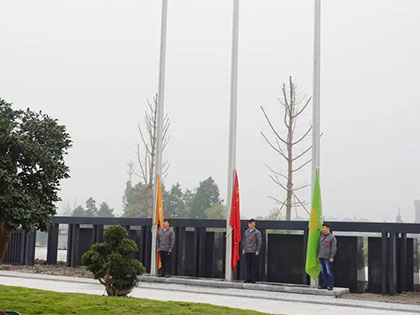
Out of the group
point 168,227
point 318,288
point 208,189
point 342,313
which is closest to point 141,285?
point 168,227

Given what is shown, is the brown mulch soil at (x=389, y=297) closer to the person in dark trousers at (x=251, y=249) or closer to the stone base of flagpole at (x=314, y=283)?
the stone base of flagpole at (x=314, y=283)

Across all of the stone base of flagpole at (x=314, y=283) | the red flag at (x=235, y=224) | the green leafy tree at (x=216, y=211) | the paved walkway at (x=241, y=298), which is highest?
the green leafy tree at (x=216, y=211)

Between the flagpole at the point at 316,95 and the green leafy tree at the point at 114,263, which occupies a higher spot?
the flagpole at the point at 316,95

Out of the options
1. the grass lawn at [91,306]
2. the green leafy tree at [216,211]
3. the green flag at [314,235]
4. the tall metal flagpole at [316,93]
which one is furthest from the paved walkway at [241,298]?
the green leafy tree at [216,211]

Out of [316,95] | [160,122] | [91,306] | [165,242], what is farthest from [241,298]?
[160,122]

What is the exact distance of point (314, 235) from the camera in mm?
13305

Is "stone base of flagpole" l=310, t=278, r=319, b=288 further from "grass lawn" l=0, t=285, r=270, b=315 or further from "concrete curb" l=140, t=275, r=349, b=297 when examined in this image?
"grass lawn" l=0, t=285, r=270, b=315

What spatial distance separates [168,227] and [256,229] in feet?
7.90

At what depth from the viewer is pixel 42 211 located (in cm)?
766

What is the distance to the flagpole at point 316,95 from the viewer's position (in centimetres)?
1348

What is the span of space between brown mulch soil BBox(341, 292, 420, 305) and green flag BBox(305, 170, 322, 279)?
0.85m

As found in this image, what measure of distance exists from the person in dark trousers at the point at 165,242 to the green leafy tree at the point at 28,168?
7.40m

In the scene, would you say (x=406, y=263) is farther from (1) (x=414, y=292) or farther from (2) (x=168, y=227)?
(2) (x=168, y=227)

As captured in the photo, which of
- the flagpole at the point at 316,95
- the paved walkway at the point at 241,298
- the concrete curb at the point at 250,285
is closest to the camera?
the paved walkway at the point at 241,298
